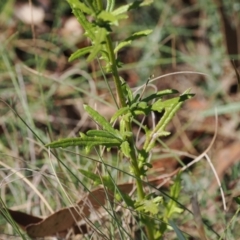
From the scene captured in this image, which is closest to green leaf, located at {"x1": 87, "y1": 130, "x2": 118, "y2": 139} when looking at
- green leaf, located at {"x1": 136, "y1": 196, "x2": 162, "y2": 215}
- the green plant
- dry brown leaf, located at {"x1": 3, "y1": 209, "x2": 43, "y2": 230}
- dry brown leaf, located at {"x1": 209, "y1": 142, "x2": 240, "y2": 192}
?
the green plant

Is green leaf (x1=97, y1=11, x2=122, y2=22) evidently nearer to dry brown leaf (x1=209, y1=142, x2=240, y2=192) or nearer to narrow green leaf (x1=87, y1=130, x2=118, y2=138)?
narrow green leaf (x1=87, y1=130, x2=118, y2=138)

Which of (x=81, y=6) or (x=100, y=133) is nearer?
(x=81, y=6)

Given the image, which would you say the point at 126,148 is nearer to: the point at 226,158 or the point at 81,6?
the point at 81,6

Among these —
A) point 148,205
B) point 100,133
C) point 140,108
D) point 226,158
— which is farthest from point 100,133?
point 226,158

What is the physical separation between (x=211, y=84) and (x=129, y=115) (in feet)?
4.65

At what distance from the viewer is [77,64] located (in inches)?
114

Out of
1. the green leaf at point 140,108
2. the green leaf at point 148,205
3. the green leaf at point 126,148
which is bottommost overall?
the green leaf at point 148,205

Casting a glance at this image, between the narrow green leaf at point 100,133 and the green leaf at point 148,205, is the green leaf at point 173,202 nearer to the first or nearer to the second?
the green leaf at point 148,205

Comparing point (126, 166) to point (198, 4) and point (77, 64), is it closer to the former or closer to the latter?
point (77, 64)

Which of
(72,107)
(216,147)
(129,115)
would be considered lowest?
(216,147)

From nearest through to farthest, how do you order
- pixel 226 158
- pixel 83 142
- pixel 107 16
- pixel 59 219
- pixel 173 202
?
1. pixel 107 16
2. pixel 83 142
3. pixel 173 202
4. pixel 59 219
5. pixel 226 158

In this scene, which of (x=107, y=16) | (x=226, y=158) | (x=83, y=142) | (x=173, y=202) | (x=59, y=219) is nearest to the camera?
(x=107, y=16)

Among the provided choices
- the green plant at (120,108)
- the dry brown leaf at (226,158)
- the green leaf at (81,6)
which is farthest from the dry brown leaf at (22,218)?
the green leaf at (81,6)

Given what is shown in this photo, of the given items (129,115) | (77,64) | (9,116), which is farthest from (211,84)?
(129,115)
